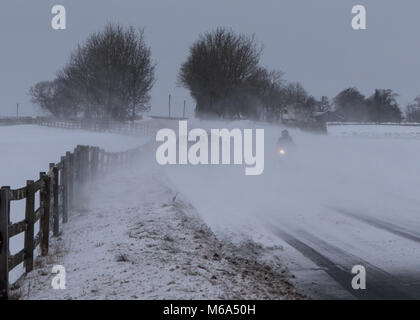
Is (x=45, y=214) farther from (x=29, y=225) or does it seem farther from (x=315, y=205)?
(x=315, y=205)

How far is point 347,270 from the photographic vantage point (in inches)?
356

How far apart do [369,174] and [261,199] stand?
11.7m

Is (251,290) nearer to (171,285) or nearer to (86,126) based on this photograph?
(171,285)

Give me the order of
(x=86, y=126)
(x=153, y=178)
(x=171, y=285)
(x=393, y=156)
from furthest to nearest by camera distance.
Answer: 1. (x=86, y=126)
2. (x=393, y=156)
3. (x=153, y=178)
4. (x=171, y=285)

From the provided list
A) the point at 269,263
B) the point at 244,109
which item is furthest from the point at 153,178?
the point at 244,109

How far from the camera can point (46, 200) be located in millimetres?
10016

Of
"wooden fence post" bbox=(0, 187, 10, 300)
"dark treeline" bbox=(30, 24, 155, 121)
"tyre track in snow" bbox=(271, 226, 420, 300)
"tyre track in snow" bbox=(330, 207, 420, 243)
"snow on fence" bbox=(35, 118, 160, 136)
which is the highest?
"dark treeline" bbox=(30, 24, 155, 121)

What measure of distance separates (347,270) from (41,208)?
223 inches

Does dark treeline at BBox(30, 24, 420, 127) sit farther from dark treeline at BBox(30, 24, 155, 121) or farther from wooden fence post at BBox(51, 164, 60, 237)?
wooden fence post at BBox(51, 164, 60, 237)

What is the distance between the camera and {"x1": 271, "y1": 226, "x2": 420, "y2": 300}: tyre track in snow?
7773mm

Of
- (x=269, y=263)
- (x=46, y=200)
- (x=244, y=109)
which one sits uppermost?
(x=244, y=109)

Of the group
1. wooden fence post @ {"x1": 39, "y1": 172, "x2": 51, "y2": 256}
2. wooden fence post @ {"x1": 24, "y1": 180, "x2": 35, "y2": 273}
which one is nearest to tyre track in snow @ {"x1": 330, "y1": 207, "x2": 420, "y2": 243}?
wooden fence post @ {"x1": 39, "y1": 172, "x2": 51, "y2": 256}

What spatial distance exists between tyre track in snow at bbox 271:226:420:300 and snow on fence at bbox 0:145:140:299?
4.93 meters
